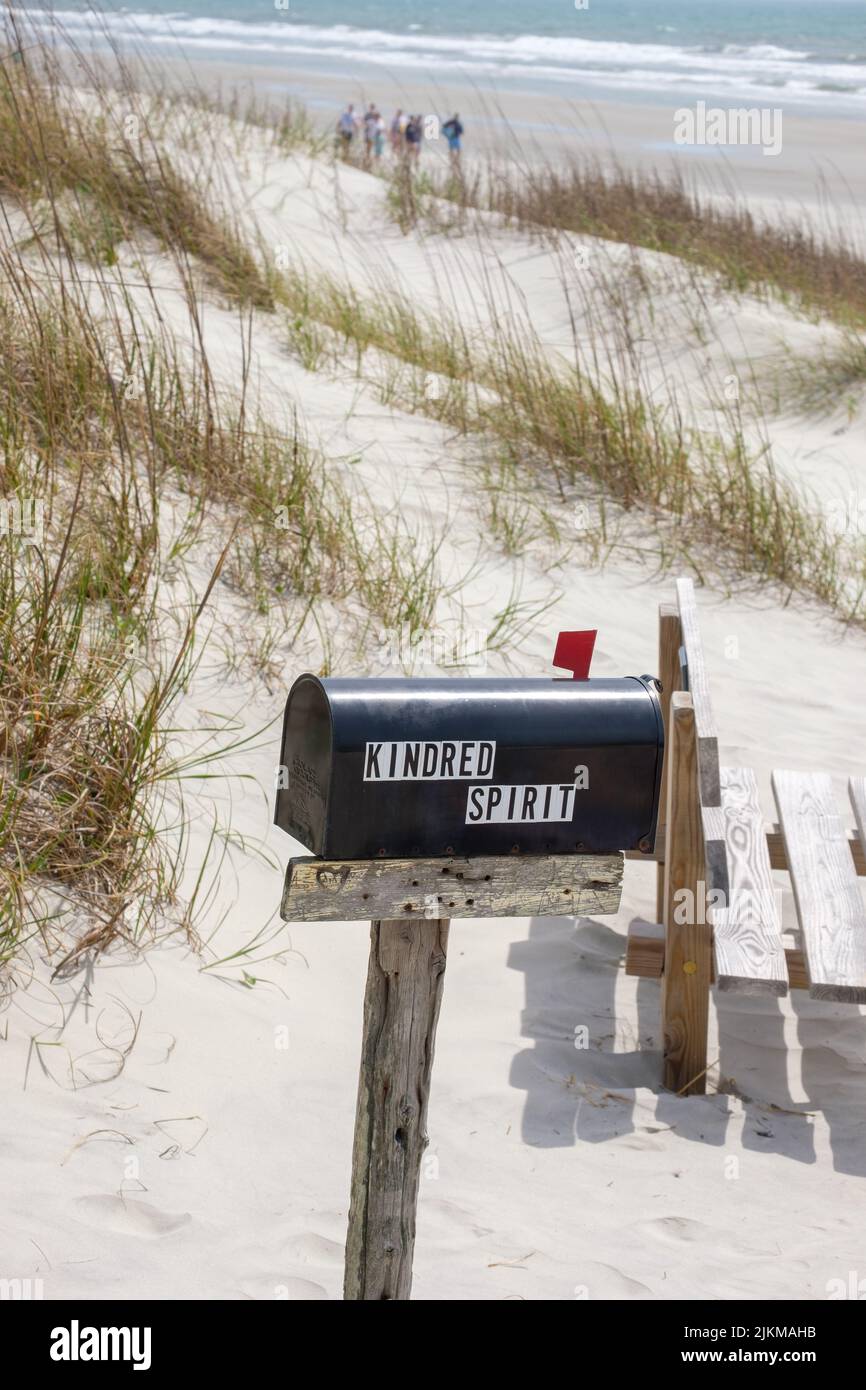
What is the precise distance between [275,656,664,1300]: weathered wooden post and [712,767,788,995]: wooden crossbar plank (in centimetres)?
103

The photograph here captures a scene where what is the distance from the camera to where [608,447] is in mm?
5957

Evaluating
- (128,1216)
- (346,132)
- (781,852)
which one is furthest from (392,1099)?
(346,132)

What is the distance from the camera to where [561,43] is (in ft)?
A: 156

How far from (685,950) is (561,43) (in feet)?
169

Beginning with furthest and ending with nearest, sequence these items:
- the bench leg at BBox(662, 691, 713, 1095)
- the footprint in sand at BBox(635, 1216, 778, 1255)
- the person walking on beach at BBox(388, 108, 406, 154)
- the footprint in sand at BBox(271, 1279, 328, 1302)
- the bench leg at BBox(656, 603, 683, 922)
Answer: the person walking on beach at BBox(388, 108, 406, 154) → the bench leg at BBox(656, 603, 683, 922) → the bench leg at BBox(662, 691, 713, 1095) → the footprint in sand at BBox(635, 1216, 778, 1255) → the footprint in sand at BBox(271, 1279, 328, 1302)

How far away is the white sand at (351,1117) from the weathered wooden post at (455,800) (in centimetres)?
96

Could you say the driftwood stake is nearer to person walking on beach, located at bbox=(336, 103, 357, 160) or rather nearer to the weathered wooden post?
the weathered wooden post

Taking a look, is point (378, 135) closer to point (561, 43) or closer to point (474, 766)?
point (474, 766)

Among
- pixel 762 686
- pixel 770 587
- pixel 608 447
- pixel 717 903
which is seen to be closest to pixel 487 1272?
pixel 717 903

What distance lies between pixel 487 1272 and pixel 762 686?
3041mm

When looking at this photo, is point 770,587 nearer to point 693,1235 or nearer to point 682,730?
point 682,730

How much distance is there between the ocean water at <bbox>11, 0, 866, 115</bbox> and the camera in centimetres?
3659

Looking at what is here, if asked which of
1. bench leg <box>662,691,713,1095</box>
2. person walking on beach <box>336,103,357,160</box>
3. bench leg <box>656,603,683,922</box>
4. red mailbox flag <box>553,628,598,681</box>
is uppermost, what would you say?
person walking on beach <box>336,103,357,160</box>

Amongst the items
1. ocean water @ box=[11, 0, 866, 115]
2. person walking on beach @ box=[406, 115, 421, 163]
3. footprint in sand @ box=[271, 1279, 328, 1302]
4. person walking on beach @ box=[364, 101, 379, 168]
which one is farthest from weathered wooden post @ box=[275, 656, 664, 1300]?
ocean water @ box=[11, 0, 866, 115]
